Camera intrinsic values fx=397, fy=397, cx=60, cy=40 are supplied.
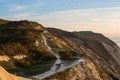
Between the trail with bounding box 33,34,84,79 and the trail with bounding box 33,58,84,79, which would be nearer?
the trail with bounding box 33,58,84,79

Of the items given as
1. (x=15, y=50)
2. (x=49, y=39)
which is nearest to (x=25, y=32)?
(x=49, y=39)

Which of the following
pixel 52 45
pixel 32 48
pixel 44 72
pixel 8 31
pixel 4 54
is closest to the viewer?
pixel 44 72

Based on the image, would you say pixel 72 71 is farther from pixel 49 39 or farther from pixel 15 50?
pixel 49 39

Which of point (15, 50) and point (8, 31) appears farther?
point (8, 31)

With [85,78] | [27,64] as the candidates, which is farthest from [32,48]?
[85,78]

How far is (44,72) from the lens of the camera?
4208 inches

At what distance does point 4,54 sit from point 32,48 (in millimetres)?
21484

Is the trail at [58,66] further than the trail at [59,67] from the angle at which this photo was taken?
Yes

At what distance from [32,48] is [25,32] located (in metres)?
34.6

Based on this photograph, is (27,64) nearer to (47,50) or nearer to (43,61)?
(43,61)

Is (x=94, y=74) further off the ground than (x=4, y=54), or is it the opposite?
(x=4, y=54)

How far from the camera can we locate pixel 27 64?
126 m

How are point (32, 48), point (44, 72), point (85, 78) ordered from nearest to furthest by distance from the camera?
point (44, 72)
point (85, 78)
point (32, 48)

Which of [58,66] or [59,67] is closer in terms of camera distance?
[59,67]
